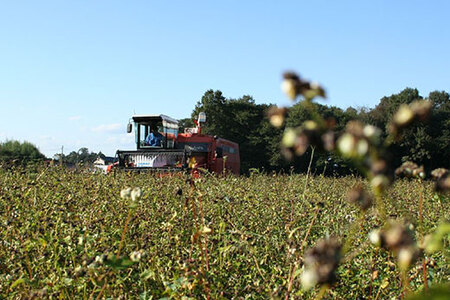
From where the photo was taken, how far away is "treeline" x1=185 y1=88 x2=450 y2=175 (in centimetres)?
4262

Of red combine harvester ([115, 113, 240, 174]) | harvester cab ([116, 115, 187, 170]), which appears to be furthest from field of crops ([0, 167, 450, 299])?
red combine harvester ([115, 113, 240, 174])

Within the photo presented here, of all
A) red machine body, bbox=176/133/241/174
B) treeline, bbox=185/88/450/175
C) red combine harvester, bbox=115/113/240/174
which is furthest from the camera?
treeline, bbox=185/88/450/175

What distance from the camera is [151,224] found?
4.09 m

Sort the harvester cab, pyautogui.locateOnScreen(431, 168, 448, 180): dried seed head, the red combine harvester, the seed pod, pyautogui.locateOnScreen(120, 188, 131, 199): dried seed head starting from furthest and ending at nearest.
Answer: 1. the red combine harvester
2. the harvester cab
3. pyautogui.locateOnScreen(120, 188, 131, 199): dried seed head
4. pyautogui.locateOnScreen(431, 168, 448, 180): dried seed head
5. the seed pod

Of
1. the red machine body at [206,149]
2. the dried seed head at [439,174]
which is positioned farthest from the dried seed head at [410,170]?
the red machine body at [206,149]

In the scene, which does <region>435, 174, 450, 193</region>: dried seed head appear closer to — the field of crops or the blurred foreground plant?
the blurred foreground plant

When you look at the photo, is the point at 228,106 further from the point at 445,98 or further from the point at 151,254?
the point at 151,254

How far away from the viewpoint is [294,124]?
43.3 meters

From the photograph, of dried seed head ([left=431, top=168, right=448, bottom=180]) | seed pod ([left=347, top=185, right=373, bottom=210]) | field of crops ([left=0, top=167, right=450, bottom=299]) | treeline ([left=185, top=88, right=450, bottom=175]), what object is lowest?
field of crops ([left=0, top=167, right=450, bottom=299])

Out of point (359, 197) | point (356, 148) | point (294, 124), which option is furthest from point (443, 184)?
point (294, 124)

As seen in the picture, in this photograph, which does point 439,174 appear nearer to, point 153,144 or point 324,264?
point 324,264

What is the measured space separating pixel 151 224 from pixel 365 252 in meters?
1.59

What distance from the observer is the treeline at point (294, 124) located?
42.6 metres

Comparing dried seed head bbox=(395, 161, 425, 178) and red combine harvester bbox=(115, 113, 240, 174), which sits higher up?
red combine harvester bbox=(115, 113, 240, 174)
